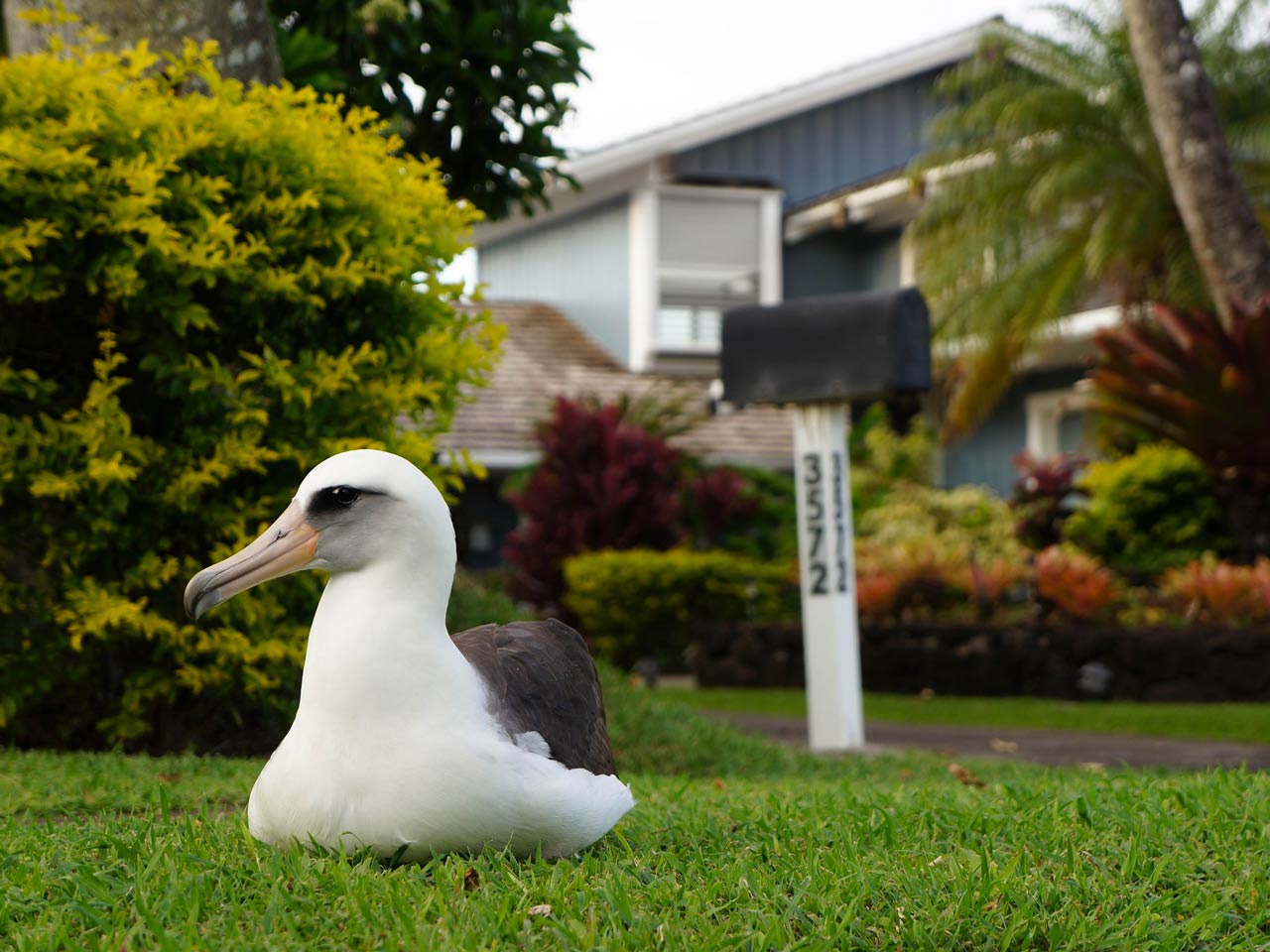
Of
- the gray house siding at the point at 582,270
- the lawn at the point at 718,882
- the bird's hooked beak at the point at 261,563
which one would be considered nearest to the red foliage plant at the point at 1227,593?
the lawn at the point at 718,882

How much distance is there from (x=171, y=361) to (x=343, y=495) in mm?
3249

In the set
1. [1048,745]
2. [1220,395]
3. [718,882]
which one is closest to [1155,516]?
[1220,395]

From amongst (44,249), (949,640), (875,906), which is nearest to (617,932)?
(875,906)

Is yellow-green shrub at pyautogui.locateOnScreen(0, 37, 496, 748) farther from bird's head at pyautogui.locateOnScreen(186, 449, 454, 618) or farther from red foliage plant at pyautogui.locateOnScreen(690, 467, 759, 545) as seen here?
red foliage plant at pyautogui.locateOnScreen(690, 467, 759, 545)

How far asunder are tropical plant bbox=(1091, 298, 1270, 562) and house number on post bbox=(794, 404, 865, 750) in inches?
187

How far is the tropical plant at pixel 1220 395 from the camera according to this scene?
12859mm

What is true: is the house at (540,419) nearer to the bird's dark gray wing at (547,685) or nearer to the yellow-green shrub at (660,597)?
the yellow-green shrub at (660,597)

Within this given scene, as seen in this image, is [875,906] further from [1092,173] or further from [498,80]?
[1092,173]

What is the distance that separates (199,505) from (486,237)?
72.7 ft

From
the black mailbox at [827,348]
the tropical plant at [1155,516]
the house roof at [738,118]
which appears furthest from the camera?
the house roof at [738,118]

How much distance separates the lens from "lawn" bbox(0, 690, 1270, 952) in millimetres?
3011

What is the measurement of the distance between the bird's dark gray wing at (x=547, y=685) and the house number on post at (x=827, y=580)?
5.65 meters

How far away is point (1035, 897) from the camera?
3.39 metres

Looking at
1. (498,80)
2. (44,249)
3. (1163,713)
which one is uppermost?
(498,80)
